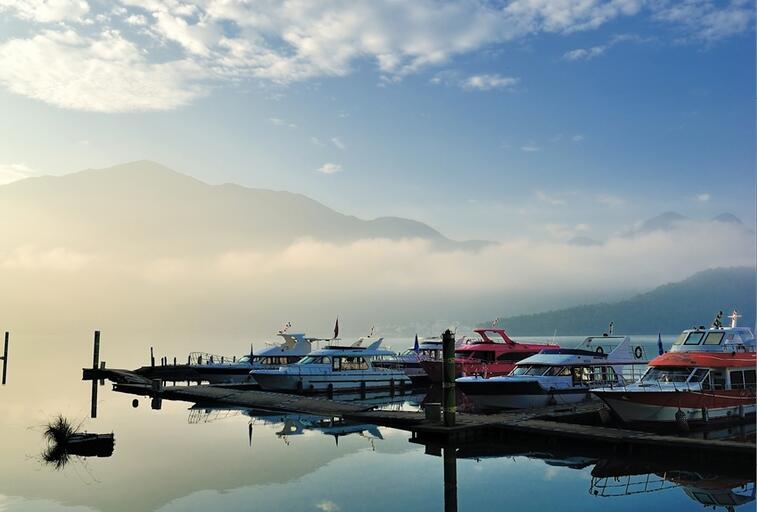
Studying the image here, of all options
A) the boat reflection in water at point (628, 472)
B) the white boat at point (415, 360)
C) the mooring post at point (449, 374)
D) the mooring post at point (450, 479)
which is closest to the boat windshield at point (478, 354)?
the white boat at point (415, 360)

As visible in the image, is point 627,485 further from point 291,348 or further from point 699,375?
point 291,348

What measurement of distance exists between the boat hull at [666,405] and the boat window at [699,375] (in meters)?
0.77

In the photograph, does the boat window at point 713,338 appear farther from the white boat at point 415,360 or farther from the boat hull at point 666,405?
the white boat at point 415,360

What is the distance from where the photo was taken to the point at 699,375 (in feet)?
94.9

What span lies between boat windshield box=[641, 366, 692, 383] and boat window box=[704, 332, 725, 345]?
2.25m

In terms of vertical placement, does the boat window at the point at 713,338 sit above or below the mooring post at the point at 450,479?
above

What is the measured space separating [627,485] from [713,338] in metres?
12.7

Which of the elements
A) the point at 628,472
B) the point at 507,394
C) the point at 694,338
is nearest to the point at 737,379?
the point at 694,338

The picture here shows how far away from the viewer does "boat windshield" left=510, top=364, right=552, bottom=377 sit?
36.2 meters

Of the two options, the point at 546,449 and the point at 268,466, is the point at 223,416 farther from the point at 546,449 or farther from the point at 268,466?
the point at 546,449

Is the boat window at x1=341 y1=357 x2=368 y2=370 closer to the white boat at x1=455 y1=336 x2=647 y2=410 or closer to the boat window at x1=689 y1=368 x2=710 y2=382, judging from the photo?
the white boat at x1=455 y1=336 x2=647 y2=410

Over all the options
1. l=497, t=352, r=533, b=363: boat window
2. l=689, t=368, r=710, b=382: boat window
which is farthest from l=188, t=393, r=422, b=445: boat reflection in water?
l=689, t=368, r=710, b=382: boat window

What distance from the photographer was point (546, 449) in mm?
25219

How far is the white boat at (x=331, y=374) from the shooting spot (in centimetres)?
4356
